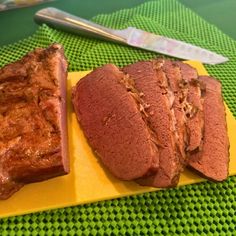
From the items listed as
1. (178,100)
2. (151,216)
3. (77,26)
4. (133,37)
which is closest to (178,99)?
(178,100)

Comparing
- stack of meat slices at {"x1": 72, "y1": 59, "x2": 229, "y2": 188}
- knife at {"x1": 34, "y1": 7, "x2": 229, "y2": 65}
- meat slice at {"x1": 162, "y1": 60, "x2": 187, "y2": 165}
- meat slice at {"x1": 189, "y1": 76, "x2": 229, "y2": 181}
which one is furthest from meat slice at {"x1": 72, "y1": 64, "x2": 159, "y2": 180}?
knife at {"x1": 34, "y1": 7, "x2": 229, "y2": 65}

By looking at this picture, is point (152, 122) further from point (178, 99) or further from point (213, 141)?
point (213, 141)

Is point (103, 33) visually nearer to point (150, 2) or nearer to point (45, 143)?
point (150, 2)

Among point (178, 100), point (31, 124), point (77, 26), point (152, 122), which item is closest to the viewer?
point (31, 124)

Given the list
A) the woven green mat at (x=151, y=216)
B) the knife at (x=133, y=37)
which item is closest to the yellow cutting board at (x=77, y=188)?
the woven green mat at (x=151, y=216)

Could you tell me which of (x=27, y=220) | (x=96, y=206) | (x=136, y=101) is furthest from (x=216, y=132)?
(x=27, y=220)

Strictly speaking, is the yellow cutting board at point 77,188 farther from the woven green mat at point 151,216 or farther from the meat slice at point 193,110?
the meat slice at point 193,110
